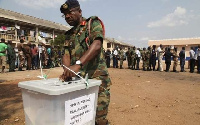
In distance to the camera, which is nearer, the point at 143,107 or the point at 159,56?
the point at 143,107

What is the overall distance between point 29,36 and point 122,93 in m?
19.5

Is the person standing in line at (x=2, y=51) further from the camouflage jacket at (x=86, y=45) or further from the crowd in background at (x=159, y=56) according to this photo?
the camouflage jacket at (x=86, y=45)

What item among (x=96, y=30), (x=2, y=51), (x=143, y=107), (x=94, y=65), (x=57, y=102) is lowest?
(x=143, y=107)

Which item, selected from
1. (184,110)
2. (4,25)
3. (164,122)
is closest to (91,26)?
(164,122)

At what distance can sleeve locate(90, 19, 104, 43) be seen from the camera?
5.75ft

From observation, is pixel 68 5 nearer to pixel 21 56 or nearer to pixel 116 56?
pixel 21 56

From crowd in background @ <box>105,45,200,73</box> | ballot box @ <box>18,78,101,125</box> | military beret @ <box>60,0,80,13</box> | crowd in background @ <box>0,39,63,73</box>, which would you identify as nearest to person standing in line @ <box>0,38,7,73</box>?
crowd in background @ <box>0,39,63,73</box>

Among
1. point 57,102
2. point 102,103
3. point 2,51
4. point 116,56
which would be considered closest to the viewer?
point 57,102

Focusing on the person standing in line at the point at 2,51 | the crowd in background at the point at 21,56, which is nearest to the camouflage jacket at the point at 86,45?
the crowd in background at the point at 21,56

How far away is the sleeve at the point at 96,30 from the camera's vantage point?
175 cm

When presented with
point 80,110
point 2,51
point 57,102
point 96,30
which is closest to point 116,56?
point 2,51

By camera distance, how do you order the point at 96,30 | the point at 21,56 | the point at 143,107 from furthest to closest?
the point at 21,56
the point at 143,107
the point at 96,30

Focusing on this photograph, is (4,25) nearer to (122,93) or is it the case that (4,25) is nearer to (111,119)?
(122,93)

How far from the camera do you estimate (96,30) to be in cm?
178
